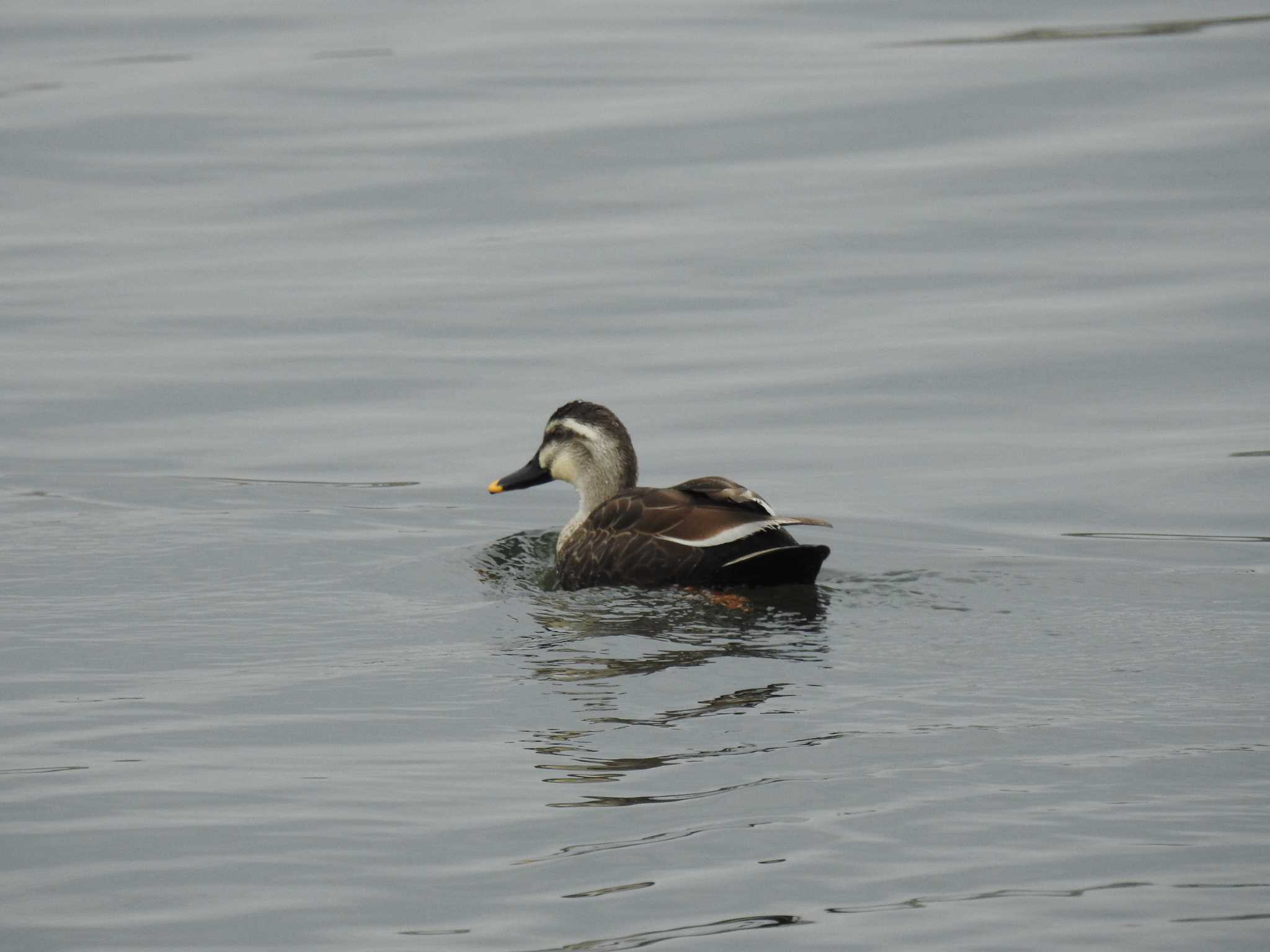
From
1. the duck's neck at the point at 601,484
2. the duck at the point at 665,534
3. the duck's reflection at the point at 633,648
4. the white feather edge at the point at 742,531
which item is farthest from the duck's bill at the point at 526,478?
the white feather edge at the point at 742,531

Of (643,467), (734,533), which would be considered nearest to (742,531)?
(734,533)

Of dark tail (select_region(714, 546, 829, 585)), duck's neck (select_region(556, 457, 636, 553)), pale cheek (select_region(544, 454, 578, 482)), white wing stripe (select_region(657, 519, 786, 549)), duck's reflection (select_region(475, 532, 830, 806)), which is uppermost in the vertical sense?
pale cheek (select_region(544, 454, 578, 482))

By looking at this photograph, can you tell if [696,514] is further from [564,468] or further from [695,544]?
[564,468]

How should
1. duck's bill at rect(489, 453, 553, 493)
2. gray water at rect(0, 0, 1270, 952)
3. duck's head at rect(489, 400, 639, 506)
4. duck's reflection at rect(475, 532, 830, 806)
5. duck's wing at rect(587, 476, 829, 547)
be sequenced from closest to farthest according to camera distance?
gray water at rect(0, 0, 1270, 952)
duck's reflection at rect(475, 532, 830, 806)
duck's wing at rect(587, 476, 829, 547)
duck's head at rect(489, 400, 639, 506)
duck's bill at rect(489, 453, 553, 493)

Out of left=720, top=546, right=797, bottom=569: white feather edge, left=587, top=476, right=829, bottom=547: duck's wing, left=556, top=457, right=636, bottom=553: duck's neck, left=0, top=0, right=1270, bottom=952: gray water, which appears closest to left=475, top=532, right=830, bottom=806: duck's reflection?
left=0, top=0, right=1270, bottom=952: gray water

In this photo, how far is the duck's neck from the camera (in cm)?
1090

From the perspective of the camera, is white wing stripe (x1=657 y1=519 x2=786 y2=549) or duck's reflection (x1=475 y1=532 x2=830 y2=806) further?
white wing stripe (x1=657 y1=519 x2=786 y2=549)

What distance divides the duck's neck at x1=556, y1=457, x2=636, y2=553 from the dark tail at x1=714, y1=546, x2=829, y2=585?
1.50 meters

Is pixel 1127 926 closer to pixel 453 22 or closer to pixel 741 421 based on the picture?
pixel 741 421

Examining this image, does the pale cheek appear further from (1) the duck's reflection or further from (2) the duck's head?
(1) the duck's reflection

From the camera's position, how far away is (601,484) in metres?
11.0

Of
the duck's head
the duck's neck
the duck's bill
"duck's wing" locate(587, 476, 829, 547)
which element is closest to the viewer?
"duck's wing" locate(587, 476, 829, 547)

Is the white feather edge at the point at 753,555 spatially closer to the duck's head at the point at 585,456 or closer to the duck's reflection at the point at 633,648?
the duck's reflection at the point at 633,648

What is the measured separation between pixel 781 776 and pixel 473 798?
3.35 ft
